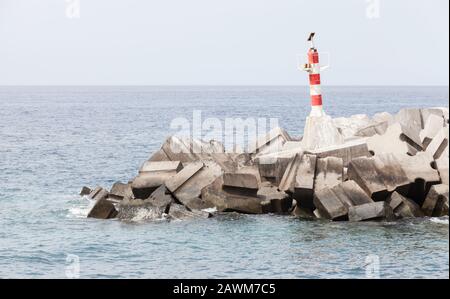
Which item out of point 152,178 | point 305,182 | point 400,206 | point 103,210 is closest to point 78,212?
point 103,210

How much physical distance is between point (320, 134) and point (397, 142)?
2889 mm

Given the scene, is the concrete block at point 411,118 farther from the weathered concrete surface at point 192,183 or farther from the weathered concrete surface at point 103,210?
the weathered concrete surface at point 103,210

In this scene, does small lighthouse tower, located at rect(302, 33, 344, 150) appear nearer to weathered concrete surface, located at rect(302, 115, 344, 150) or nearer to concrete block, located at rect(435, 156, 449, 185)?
weathered concrete surface, located at rect(302, 115, 344, 150)

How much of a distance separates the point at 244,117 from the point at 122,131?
14.3 meters

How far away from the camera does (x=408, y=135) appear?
2008cm

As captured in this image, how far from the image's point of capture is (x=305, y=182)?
18469 mm

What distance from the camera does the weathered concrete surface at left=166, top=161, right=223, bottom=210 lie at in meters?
19.7

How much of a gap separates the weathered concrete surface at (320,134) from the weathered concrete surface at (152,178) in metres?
3.67

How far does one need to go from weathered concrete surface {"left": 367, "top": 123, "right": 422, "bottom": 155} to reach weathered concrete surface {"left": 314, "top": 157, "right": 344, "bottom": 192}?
135cm

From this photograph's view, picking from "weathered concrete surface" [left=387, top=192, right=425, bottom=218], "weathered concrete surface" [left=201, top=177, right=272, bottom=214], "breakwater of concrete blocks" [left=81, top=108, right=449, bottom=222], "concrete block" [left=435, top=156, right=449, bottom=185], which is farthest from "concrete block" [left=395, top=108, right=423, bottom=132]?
"weathered concrete surface" [left=201, top=177, right=272, bottom=214]

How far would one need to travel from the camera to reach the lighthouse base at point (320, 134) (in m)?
21.8
